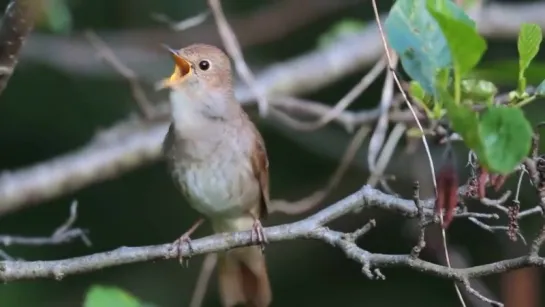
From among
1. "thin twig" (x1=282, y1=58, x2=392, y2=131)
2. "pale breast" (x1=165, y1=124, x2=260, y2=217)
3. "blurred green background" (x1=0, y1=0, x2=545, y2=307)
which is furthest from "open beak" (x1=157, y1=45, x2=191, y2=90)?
"blurred green background" (x1=0, y1=0, x2=545, y2=307)

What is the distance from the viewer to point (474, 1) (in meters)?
3.62

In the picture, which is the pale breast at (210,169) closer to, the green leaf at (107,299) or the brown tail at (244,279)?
the brown tail at (244,279)

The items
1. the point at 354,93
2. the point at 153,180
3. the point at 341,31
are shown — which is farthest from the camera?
the point at 153,180

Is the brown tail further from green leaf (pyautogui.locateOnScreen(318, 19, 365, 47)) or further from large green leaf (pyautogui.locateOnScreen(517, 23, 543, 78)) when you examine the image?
large green leaf (pyautogui.locateOnScreen(517, 23, 543, 78))

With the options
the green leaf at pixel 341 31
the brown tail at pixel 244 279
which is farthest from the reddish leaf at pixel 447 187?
the green leaf at pixel 341 31

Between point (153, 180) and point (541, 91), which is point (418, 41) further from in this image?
point (153, 180)

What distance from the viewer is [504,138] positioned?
4.94ft

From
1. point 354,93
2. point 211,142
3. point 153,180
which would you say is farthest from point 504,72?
point 153,180

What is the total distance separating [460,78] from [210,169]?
4.59 feet

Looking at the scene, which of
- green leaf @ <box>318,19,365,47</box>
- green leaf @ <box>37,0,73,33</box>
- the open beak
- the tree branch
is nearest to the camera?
the tree branch

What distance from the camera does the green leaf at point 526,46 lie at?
168 centimetres

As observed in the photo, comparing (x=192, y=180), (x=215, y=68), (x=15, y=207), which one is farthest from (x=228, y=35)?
(x=15, y=207)

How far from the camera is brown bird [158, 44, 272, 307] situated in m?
2.91

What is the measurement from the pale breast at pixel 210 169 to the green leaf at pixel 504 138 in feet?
4.78
